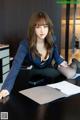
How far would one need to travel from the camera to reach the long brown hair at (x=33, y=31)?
68.7 inches

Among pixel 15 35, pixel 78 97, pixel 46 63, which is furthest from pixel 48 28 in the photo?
pixel 15 35

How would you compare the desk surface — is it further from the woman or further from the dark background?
the dark background

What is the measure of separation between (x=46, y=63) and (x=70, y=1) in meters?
1.87

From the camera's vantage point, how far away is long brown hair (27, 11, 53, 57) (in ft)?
5.73

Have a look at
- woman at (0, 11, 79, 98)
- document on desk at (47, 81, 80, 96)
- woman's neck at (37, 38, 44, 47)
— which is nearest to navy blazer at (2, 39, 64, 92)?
woman at (0, 11, 79, 98)

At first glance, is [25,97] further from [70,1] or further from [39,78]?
[70,1]

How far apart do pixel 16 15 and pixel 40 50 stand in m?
1.52

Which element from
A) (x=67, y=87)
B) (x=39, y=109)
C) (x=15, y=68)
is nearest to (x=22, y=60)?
(x=15, y=68)

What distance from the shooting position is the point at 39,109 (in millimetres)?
1145

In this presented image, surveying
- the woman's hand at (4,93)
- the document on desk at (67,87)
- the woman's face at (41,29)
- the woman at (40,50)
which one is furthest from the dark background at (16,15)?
the woman's hand at (4,93)

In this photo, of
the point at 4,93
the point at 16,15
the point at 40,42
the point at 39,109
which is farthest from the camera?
the point at 16,15

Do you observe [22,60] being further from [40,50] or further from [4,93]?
[4,93]

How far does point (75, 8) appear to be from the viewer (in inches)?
138

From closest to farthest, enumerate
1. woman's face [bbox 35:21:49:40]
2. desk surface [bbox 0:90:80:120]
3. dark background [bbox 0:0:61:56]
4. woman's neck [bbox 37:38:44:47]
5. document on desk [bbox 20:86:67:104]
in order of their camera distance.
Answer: desk surface [bbox 0:90:80:120] → document on desk [bbox 20:86:67:104] → woman's face [bbox 35:21:49:40] → woman's neck [bbox 37:38:44:47] → dark background [bbox 0:0:61:56]
